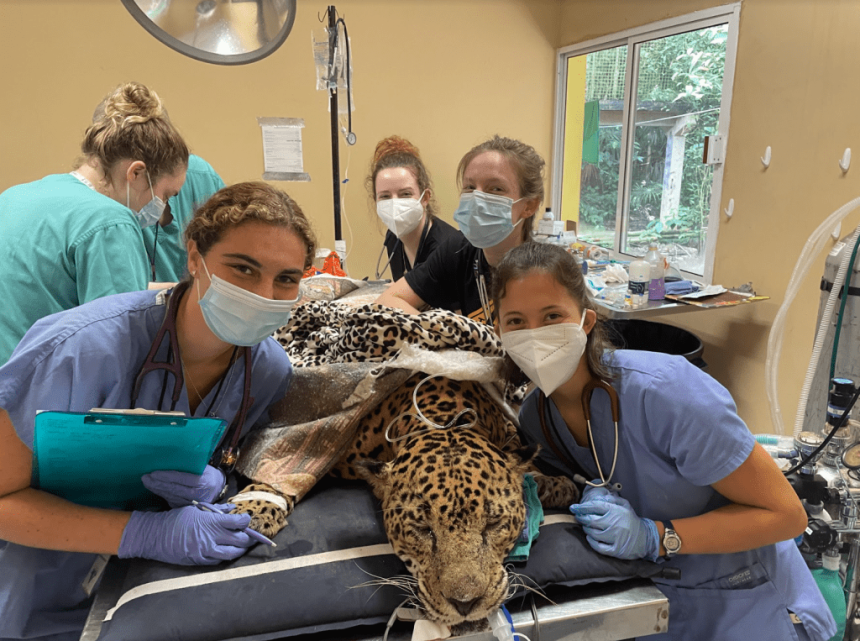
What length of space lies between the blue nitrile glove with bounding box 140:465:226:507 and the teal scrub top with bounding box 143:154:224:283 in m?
1.06

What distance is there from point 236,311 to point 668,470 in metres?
0.91

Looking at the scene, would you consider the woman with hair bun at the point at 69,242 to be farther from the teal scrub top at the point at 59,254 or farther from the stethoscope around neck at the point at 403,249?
the stethoscope around neck at the point at 403,249

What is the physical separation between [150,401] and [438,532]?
0.62 metres

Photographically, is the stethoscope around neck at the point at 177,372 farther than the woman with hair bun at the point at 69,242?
No

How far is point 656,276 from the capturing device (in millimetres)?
2998

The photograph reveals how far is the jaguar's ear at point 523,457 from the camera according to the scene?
124cm

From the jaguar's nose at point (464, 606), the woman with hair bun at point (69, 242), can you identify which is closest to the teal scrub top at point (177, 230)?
the woman with hair bun at point (69, 242)

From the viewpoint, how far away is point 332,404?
1.45 metres

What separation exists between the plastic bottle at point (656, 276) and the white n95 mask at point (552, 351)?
6.11 feet

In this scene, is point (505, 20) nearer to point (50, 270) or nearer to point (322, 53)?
point (322, 53)

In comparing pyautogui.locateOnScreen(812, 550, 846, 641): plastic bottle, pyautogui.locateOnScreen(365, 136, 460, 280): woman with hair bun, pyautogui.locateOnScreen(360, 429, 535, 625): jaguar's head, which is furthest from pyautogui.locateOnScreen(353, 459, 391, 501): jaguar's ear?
pyautogui.locateOnScreen(365, 136, 460, 280): woman with hair bun

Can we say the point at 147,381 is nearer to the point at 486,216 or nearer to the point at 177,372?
the point at 177,372

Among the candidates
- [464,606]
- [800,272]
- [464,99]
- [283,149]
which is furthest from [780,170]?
[283,149]

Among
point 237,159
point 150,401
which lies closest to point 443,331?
point 150,401
